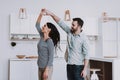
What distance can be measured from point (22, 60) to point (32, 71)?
13.8 inches

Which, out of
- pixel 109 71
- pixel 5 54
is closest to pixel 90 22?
pixel 109 71

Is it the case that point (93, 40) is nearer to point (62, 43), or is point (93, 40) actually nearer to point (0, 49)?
point (62, 43)

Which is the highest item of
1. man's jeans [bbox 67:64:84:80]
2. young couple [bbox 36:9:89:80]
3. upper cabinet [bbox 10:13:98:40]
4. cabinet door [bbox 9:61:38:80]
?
upper cabinet [bbox 10:13:98:40]

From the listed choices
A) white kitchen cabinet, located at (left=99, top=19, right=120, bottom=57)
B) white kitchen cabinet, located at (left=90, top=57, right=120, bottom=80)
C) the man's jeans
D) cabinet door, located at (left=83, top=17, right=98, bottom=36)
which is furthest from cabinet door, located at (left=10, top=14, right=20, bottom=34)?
the man's jeans

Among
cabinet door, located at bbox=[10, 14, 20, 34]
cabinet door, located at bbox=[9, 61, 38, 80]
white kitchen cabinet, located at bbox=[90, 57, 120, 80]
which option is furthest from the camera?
cabinet door, located at bbox=[10, 14, 20, 34]

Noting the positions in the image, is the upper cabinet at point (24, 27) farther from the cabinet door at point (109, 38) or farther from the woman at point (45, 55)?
the woman at point (45, 55)

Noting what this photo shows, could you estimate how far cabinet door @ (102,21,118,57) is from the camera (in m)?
6.93

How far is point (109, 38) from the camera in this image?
6.97 metres

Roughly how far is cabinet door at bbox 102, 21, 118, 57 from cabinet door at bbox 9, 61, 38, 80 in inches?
75.4

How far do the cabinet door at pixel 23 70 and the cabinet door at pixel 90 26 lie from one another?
5.48 feet

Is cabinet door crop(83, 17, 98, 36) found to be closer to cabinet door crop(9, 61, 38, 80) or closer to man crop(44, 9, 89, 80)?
cabinet door crop(9, 61, 38, 80)

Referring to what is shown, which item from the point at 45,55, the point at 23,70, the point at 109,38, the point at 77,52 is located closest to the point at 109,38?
the point at 109,38

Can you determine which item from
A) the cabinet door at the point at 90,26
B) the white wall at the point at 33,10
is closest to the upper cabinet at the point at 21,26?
the white wall at the point at 33,10

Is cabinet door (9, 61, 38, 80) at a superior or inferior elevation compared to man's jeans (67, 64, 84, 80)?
inferior
